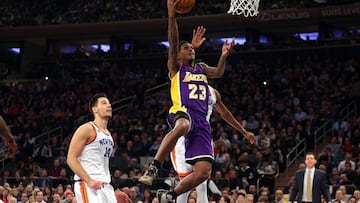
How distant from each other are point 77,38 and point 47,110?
6380mm

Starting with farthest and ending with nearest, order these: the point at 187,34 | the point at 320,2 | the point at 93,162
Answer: the point at 187,34, the point at 320,2, the point at 93,162

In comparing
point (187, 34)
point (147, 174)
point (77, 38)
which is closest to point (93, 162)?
point (147, 174)

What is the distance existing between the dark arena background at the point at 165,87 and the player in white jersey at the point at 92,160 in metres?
6.92

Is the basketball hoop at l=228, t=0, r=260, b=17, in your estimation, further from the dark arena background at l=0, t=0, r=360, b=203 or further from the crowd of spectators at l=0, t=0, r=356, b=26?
the crowd of spectators at l=0, t=0, r=356, b=26

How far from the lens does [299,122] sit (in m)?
20.7

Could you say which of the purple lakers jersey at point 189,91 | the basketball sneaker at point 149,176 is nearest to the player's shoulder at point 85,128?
the basketball sneaker at point 149,176

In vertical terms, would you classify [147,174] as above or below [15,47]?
below

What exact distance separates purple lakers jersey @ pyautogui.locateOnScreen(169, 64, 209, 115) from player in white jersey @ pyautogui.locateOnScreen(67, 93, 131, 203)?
1125 millimetres

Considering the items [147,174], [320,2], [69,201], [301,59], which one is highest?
[320,2]

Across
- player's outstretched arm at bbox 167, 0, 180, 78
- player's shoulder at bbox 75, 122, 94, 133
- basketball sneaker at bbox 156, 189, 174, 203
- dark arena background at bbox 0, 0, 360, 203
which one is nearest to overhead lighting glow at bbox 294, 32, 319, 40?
dark arena background at bbox 0, 0, 360, 203

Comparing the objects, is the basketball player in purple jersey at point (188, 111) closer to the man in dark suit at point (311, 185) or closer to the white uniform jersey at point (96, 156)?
the white uniform jersey at point (96, 156)

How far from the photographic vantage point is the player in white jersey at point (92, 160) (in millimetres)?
7254

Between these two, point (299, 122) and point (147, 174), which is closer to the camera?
point (147, 174)

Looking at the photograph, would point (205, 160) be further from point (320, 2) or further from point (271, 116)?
point (320, 2)
